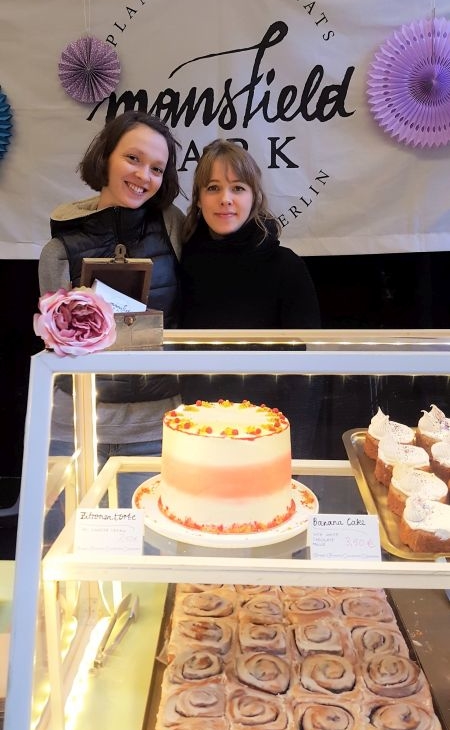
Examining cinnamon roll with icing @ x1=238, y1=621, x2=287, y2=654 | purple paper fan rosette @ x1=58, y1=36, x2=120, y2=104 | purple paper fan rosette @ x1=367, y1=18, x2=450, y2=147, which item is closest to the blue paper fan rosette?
purple paper fan rosette @ x1=58, y1=36, x2=120, y2=104

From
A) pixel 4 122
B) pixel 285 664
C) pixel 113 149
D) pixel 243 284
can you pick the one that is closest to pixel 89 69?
pixel 4 122

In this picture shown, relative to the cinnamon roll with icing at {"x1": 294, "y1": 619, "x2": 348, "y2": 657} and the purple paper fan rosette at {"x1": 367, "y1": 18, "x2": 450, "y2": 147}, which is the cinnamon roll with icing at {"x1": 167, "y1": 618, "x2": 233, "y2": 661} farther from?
the purple paper fan rosette at {"x1": 367, "y1": 18, "x2": 450, "y2": 147}

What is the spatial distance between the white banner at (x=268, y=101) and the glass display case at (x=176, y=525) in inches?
66.5

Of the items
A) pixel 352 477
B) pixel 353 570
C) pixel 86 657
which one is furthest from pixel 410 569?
pixel 86 657

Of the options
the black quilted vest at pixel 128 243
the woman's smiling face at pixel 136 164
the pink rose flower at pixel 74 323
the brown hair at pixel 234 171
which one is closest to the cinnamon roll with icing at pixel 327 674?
the pink rose flower at pixel 74 323

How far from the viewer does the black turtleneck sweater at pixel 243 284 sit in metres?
2.22

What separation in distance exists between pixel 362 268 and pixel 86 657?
7.73 feet

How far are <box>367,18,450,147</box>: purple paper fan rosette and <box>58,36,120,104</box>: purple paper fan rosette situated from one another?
3.81 ft

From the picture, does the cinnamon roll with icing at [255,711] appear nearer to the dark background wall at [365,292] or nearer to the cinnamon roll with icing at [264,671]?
the cinnamon roll with icing at [264,671]

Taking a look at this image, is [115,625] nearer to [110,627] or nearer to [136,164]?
[110,627]

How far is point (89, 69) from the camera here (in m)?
2.84

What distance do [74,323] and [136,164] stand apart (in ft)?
4.08

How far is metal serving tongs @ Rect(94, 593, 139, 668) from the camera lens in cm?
142

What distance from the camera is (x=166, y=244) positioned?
225cm
